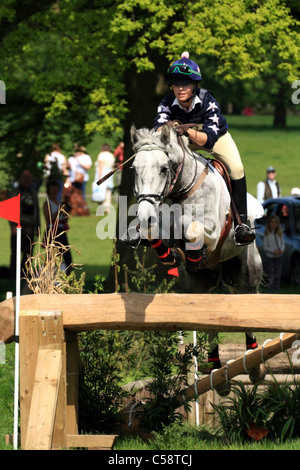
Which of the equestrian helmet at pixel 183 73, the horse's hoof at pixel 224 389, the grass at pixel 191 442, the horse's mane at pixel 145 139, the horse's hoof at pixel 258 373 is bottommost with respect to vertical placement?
the grass at pixel 191 442

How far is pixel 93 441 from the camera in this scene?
712 centimetres

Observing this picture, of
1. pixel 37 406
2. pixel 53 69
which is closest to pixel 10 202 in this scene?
pixel 37 406

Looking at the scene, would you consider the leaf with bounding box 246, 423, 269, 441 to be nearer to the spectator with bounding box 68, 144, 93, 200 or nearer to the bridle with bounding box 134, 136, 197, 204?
the bridle with bounding box 134, 136, 197, 204

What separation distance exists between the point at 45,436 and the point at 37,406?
24 cm

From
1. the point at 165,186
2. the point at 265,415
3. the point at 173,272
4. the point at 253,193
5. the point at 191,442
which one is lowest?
the point at 191,442

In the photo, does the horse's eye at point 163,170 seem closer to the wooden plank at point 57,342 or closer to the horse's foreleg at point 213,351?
the wooden plank at point 57,342

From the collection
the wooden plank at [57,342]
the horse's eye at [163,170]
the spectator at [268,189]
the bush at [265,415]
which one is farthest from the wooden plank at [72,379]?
the spectator at [268,189]

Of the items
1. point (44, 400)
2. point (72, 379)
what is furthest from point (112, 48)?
point (44, 400)

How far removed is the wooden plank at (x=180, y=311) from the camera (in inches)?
265

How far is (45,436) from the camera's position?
6.88m

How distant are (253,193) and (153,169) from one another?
25.1 metres

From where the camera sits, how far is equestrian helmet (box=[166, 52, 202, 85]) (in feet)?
24.4

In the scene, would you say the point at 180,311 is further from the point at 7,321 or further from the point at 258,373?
the point at 258,373

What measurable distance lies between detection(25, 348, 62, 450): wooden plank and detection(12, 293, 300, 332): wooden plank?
282 millimetres
